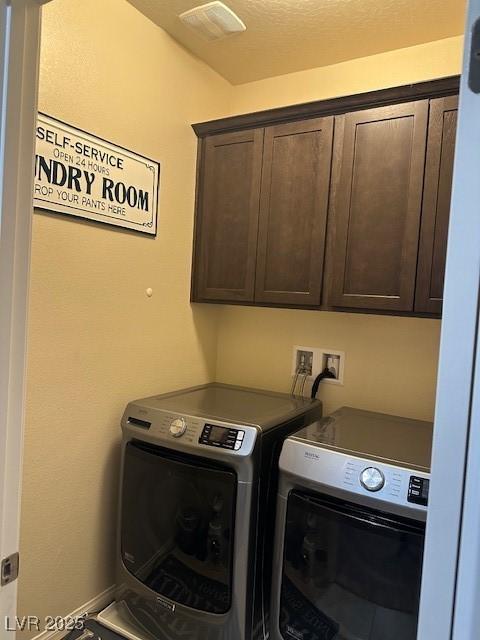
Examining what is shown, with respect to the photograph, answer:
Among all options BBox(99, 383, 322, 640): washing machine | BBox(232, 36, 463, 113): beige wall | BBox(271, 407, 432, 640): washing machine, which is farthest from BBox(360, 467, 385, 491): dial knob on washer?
BBox(232, 36, 463, 113): beige wall

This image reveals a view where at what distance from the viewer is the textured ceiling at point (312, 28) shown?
167 cm

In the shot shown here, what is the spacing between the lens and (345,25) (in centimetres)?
178

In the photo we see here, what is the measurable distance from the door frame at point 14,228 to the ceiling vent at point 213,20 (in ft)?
3.79

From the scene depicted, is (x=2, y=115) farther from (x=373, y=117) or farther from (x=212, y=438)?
(x=373, y=117)

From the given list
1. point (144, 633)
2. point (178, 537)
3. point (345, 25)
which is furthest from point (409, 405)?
point (345, 25)

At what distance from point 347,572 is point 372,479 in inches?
12.2

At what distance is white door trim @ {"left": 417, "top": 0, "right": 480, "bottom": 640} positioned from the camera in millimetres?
425

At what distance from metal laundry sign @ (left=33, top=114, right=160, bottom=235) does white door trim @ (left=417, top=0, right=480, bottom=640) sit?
1.33 meters

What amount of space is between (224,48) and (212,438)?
5.58 feet

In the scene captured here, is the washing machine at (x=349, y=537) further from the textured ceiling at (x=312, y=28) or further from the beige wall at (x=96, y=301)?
the textured ceiling at (x=312, y=28)

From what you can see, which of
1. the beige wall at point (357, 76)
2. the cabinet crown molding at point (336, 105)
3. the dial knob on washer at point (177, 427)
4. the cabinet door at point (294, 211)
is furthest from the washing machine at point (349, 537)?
the beige wall at point (357, 76)

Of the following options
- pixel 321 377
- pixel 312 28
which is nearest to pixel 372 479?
pixel 321 377

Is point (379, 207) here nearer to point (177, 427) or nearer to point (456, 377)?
point (177, 427)

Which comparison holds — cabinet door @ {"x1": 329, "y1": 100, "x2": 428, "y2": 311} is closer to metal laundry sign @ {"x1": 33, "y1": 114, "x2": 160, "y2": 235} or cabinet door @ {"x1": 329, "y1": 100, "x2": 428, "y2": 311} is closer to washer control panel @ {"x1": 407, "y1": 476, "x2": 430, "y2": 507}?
washer control panel @ {"x1": 407, "y1": 476, "x2": 430, "y2": 507}
